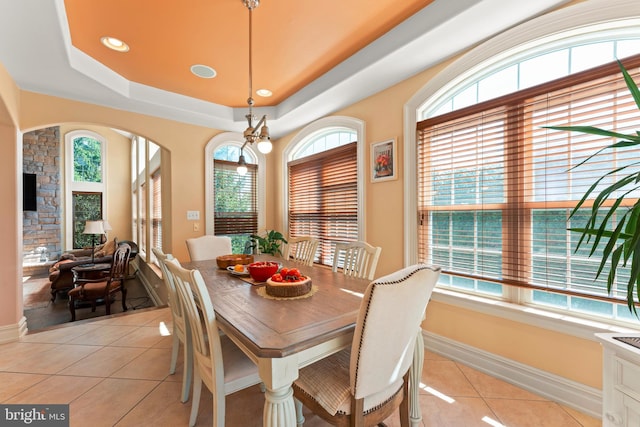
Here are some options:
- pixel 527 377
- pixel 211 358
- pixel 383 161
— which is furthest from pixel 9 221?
pixel 527 377

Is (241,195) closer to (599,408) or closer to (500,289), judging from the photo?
(500,289)

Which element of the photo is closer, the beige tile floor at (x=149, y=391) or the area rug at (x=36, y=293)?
the beige tile floor at (x=149, y=391)

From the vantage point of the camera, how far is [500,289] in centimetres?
209

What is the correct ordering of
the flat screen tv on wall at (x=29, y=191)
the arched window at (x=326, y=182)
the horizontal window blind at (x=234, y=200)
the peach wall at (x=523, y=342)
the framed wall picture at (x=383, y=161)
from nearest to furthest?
the peach wall at (x=523, y=342)
the framed wall picture at (x=383, y=161)
the arched window at (x=326, y=182)
the horizontal window blind at (x=234, y=200)
the flat screen tv on wall at (x=29, y=191)

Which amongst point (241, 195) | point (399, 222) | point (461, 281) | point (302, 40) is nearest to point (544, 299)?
point (461, 281)

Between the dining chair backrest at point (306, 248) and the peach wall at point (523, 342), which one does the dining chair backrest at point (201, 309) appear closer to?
the dining chair backrest at point (306, 248)

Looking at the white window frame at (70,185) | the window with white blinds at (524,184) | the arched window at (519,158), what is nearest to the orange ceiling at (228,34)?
the arched window at (519,158)

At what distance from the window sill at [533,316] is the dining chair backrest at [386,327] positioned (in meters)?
1.19

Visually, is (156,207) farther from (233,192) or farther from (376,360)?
(376,360)

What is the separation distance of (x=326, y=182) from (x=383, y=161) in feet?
3.52

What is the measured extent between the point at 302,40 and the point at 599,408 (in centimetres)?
338

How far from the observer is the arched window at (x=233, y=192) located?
13.3 ft

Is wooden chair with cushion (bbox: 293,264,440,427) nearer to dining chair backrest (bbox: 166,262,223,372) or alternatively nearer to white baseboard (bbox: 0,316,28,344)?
dining chair backrest (bbox: 166,262,223,372)

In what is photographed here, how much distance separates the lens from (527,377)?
1868mm
